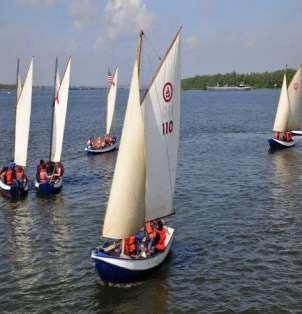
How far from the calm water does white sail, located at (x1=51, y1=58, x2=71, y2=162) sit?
334 cm

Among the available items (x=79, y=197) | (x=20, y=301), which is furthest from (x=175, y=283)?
(x=79, y=197)

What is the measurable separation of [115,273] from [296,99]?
58929mm

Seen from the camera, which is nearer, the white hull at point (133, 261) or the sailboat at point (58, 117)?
the white hull at point (133, 261)

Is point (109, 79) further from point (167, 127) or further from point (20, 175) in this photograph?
point (167, 127)

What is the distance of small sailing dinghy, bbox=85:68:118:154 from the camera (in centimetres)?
6806

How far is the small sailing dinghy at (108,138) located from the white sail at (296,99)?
2518 centimetres

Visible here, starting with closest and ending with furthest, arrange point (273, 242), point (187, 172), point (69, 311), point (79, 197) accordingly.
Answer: point (69, 311), point (273, 242), point (79, 197), point (187, 172)

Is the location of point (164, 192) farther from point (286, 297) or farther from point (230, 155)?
point (230, 155)

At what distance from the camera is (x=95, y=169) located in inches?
2287

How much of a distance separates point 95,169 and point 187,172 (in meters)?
10.2

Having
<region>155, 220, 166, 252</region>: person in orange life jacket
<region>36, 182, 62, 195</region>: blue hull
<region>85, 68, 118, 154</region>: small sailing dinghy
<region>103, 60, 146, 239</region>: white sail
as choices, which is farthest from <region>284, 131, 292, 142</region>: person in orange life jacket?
<region>103, 60, 146, 239</region>: white sail

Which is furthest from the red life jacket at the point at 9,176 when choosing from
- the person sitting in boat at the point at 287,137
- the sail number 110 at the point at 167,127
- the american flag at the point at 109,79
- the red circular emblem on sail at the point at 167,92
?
the person sitting in boat at the point at 287,137

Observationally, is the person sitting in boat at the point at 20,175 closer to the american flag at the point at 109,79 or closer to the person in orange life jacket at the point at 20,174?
the person in orange life jacket at the point at 20,174

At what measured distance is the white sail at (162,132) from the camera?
2616cm
